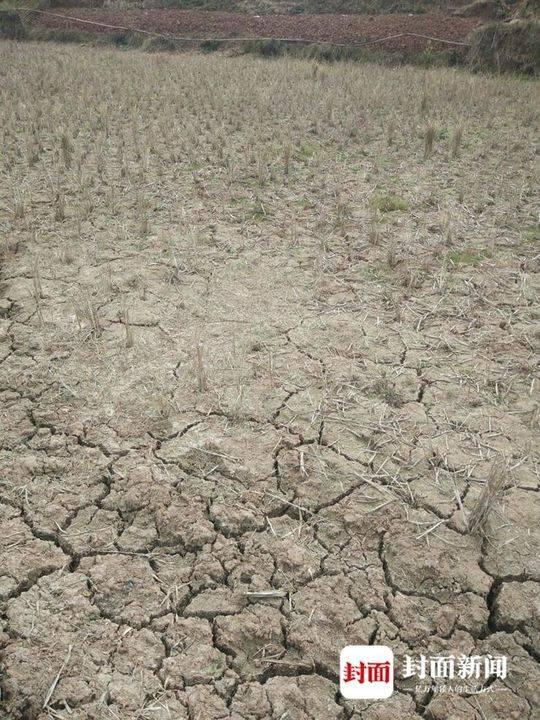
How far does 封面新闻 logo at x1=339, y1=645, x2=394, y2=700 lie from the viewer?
5.38ft

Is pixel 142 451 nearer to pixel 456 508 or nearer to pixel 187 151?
pixel 456 508

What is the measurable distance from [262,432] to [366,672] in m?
0.99

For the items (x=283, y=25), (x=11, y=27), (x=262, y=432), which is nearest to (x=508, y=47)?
(x=283, y=25)

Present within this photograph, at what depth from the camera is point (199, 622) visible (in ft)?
5.89

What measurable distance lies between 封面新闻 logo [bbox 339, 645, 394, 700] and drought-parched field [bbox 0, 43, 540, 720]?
3 cm

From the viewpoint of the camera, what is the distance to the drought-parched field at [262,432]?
1.72 metres

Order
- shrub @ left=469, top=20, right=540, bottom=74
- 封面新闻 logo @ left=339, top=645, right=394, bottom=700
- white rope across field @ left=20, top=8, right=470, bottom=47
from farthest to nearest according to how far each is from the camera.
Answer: white rope across field @ left=20, top=8, right=470, bottom=47, shrub @ left=469, top=20, right=540, bottom=74, 封面新闻 logo @ left=339, top=645, right=394, bottom=700

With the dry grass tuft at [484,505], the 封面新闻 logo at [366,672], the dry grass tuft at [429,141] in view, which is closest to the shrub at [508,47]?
the dry grass tuft at [429,141]

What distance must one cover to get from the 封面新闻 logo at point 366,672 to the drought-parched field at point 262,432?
0.03 m

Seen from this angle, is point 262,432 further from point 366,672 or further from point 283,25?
point 283,25

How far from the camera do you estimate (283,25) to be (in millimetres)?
10531

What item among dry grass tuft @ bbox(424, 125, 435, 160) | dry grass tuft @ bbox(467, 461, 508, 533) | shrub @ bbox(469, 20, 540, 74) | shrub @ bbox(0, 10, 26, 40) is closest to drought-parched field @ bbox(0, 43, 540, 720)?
dry grass tuft @ bbox(467, 461, 508, 533)

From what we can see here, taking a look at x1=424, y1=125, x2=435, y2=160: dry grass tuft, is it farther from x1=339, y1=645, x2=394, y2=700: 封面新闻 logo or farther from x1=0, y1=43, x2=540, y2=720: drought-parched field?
x1=339, y1=645, x2=394, y2=700: 封面新闻 logo

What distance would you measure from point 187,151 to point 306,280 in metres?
2.42
